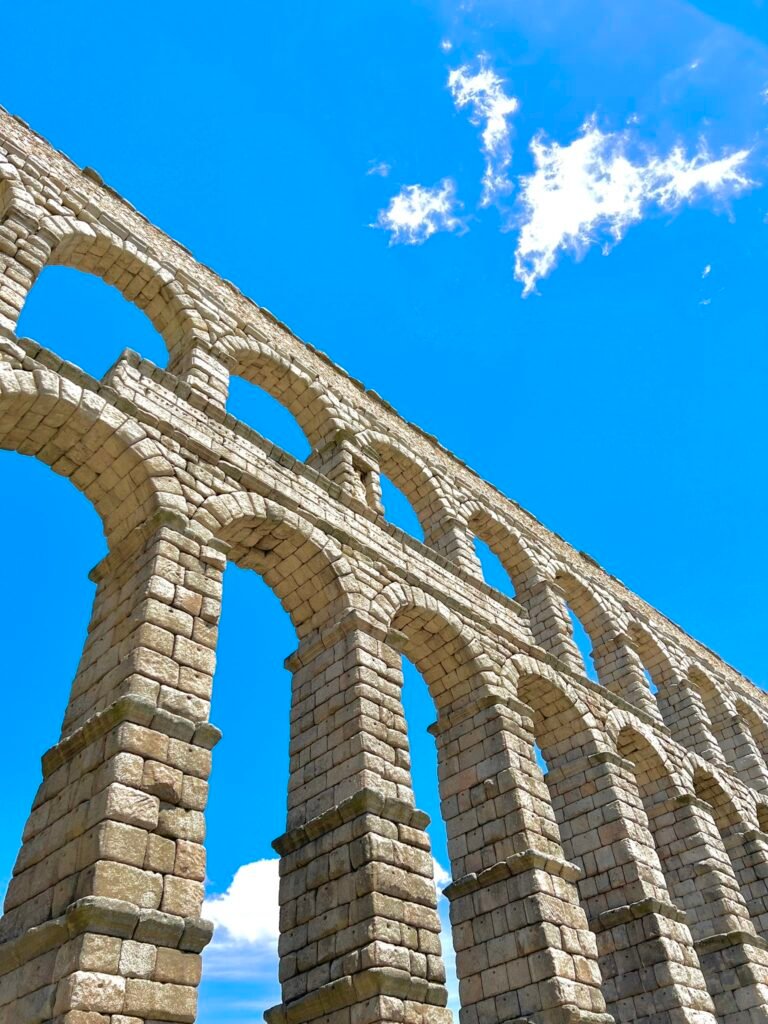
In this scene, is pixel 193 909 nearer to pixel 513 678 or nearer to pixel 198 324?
pixel 513 678

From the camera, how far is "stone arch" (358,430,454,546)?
15797mm

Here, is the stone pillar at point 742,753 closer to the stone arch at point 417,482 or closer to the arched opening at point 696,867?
the arched opening at point 696,867

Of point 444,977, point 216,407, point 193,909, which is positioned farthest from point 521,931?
point 216,407

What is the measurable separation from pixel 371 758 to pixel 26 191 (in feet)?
32.3

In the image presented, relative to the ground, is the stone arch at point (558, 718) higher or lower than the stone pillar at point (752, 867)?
higher

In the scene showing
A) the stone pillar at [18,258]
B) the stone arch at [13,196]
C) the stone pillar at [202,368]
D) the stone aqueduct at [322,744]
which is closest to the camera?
the stone aqueduct at [322,744]

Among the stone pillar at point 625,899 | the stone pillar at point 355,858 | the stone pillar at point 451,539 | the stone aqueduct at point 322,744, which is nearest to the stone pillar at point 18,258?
the stone aqueduct at point 322,744

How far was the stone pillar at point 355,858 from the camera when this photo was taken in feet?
23.5

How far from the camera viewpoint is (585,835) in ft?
41.1

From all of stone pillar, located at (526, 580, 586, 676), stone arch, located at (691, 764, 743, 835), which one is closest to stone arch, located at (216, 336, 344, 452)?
stone pillar, located at (526, 580, 586, 676)

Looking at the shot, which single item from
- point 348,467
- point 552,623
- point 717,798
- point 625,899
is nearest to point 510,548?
point 552,623

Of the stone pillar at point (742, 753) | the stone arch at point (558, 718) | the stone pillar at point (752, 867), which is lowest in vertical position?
the stone pillar at point (752, 867)

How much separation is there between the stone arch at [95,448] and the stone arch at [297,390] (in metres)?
5.27

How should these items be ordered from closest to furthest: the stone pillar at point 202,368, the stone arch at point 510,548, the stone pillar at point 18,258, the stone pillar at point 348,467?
the stone pillar at point 18,258 < the stone pillar at point 202,368 < the stone pillar at point 348,467 < the stone arch at point 510,548
